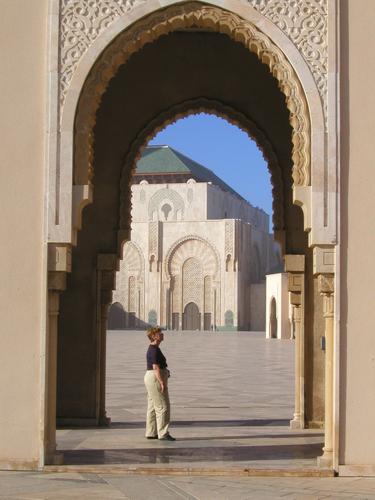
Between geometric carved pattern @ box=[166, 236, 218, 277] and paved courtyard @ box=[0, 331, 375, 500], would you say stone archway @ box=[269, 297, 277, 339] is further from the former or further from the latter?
paved courtyard @ box=[0, 331, 375, 500]

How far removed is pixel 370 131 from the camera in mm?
6133

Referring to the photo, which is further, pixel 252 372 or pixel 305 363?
pixel 252 372

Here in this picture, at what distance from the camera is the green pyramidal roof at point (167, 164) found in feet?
185

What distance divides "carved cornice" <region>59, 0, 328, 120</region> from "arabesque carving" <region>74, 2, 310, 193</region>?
0.12 metres

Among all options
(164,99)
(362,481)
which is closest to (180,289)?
(164,99)

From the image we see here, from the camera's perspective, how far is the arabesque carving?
620cm

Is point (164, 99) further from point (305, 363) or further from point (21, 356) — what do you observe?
point (21, 356)

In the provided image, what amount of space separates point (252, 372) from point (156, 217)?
36.2 m

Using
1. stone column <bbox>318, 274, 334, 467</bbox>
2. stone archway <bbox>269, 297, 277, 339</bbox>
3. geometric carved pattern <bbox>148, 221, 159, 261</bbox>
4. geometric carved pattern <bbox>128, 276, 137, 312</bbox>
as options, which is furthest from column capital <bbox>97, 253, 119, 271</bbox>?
geometric carved pattern <bbox>128, 276, 137, 312</bbox>

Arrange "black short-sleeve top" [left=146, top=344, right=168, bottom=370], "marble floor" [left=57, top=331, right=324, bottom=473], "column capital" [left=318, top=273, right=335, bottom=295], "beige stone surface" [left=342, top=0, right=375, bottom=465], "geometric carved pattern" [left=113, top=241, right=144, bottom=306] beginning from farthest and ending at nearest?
"geometric carved pattern" [left=113, top=241, right=144, bottom=306] < "black short-sleeve top" [left=146, top=344, right=168, bottom=370] < "marble floor" [left=57, top=331, right=324, bottom=473] < "column capital" [left=318, top=273, right=335, bottom=295] < "beige stone surface" [left=342, top=0, right=375, bottom=465]

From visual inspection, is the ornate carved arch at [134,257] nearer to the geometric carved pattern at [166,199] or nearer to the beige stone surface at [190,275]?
the beige stone surface at [190,275]

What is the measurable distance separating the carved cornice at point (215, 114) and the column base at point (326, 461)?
3.05 metres

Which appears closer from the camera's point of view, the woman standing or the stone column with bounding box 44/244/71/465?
the stone column with bounding box 44/244/71/465

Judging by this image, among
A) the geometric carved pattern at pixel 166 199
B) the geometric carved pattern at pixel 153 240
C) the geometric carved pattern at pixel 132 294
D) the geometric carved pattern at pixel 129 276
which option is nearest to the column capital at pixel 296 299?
the geometric carved pattern at pixel 153 240
